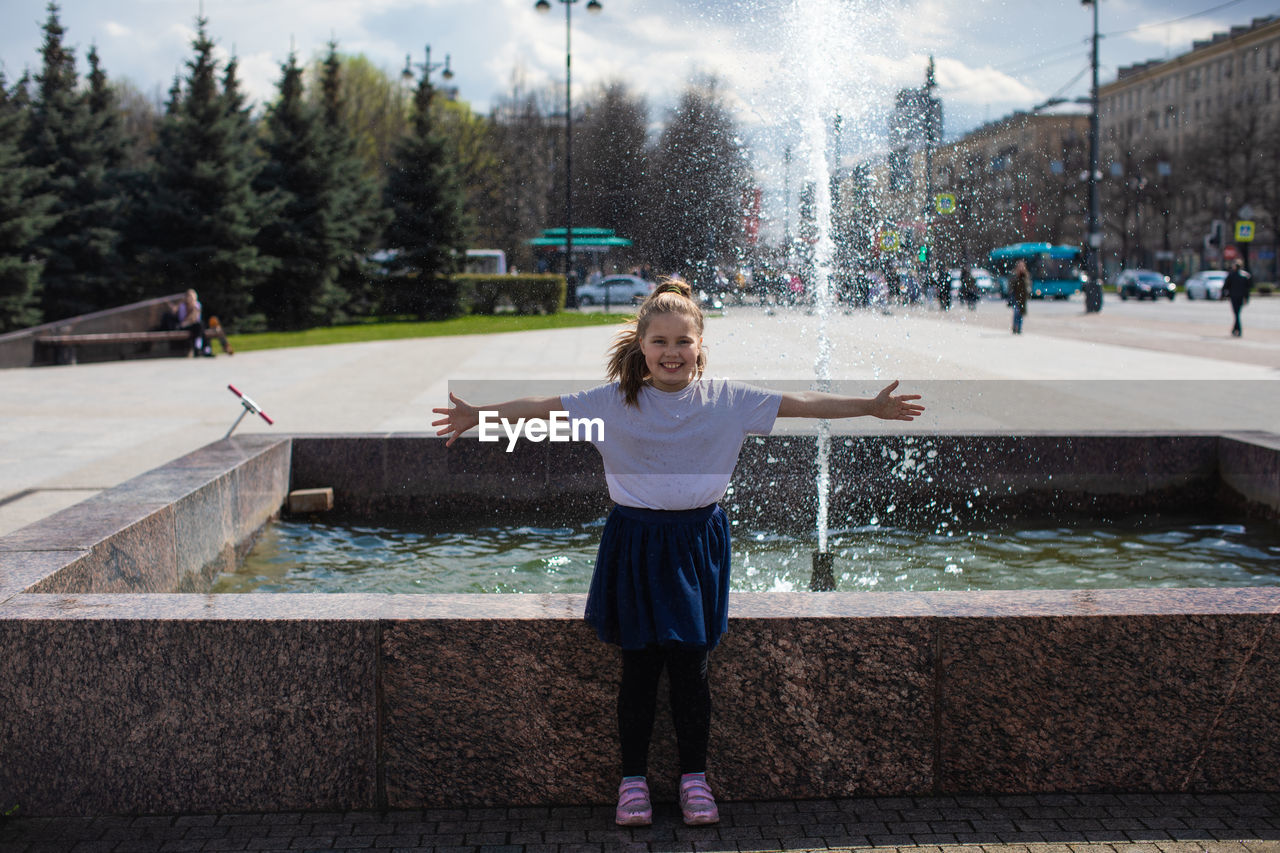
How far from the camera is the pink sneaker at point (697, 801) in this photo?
312 centimetres

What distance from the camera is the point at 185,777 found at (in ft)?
10.6

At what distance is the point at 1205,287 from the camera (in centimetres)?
5506

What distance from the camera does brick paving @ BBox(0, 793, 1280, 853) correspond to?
3.02 metres

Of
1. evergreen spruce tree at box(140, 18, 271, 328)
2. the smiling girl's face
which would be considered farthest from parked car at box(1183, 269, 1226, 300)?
the smiling girl's face

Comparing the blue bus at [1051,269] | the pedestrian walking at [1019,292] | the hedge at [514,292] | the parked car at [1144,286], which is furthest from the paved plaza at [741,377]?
the parked car at [1144,286]

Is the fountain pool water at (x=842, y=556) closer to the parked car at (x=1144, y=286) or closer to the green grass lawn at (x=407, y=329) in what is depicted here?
the green grass lawn at (x=407, y=329)

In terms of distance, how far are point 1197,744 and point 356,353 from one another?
2009cm

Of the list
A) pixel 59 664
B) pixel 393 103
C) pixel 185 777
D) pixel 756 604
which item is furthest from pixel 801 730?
pixel 393 103

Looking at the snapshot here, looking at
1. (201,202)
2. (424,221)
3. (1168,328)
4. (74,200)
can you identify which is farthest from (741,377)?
(424,221)

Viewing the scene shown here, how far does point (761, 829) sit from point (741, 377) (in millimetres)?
11027

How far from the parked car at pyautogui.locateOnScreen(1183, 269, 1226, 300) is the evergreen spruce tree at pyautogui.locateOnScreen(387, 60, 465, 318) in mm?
37829

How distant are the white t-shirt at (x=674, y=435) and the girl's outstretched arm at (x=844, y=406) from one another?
5cm

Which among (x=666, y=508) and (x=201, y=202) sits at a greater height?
(x=201, y=202)

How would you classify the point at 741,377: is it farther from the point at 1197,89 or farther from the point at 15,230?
the point at 1197,89
